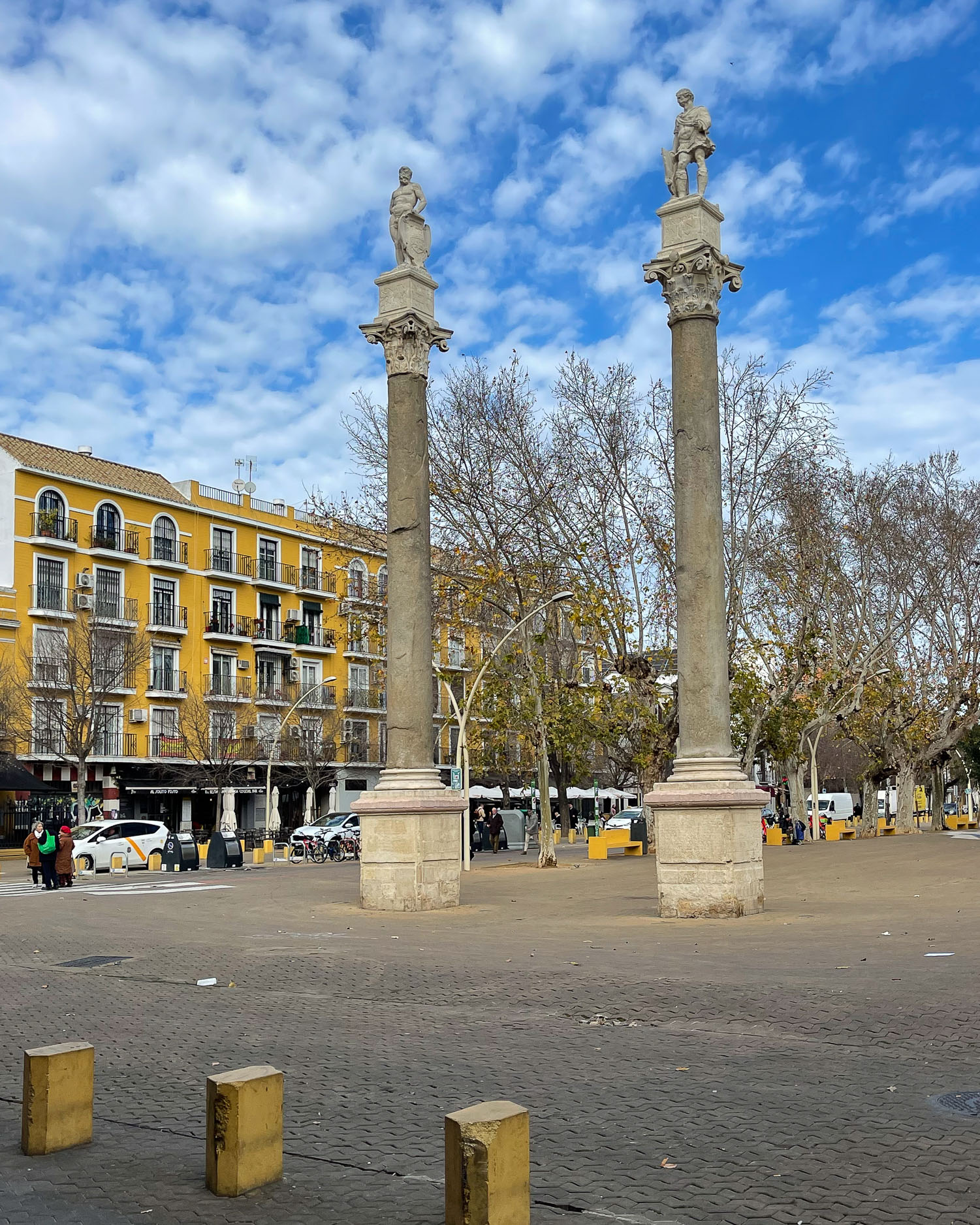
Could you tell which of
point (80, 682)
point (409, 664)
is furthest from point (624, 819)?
point (409, 664)

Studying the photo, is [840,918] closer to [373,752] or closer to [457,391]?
[457,391]

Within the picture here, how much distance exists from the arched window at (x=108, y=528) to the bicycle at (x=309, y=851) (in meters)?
16.5

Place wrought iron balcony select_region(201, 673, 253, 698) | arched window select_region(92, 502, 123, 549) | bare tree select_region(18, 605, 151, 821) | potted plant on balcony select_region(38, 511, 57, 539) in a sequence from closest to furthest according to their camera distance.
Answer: bare tree select_region(18, 605, 151, 821)
potted plant on balcony select_region(38, 511, 57, 539)
arched window select_region(92, 502, 123, 549)
wrought iron balcony select_region(201, 673, 253, 698)

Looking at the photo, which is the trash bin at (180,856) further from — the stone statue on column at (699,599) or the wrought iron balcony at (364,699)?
the wrought iron balcony at (364,699)

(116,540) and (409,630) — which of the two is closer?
(409,630)

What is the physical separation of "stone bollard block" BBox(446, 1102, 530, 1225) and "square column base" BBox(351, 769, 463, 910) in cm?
1373

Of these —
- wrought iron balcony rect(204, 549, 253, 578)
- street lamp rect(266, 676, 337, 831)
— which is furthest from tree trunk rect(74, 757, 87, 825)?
wrought iron balcony rect(204, 549, 253, 578)

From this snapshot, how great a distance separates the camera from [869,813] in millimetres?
50469

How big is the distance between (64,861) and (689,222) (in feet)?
62.0

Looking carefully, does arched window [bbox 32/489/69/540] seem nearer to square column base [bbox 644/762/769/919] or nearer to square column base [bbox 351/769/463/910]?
square column base [bbox 351/769/463/910]

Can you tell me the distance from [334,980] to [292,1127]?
5.38 m

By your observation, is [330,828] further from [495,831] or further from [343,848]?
[495,831]

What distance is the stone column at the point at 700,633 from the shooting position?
16391mm

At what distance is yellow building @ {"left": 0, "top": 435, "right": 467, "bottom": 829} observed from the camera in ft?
166
